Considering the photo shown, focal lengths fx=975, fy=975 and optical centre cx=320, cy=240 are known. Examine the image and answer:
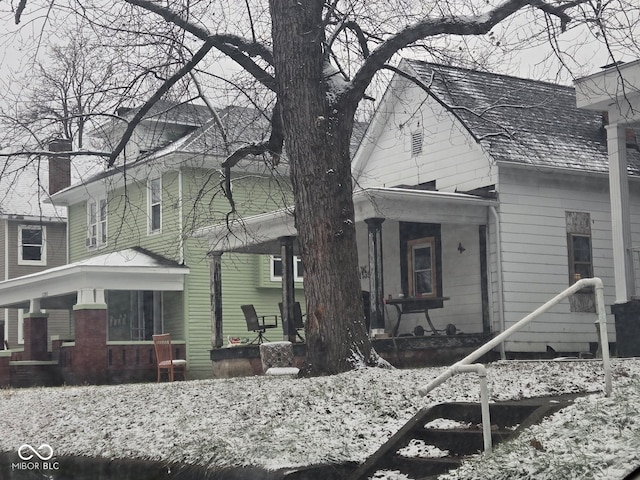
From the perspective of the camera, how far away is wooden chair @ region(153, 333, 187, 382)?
868 inches

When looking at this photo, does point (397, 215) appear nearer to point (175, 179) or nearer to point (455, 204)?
point (455, 204)

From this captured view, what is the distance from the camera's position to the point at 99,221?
30.3 m

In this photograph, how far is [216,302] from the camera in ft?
70.0

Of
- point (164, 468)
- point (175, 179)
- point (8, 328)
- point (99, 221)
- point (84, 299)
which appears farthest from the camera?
point (8, 328)

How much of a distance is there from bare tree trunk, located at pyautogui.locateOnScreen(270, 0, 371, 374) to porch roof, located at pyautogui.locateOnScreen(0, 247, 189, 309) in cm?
1322

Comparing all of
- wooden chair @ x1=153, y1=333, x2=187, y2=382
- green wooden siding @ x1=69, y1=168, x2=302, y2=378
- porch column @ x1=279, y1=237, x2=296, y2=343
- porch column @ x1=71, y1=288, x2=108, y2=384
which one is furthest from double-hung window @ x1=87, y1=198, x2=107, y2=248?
porch column @ x1=279, y1=237, x2=296, y2=343

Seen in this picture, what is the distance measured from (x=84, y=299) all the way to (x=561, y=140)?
40.6ft

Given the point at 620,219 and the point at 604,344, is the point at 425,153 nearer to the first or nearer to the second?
the point at 620,219

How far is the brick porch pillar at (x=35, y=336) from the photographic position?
27.2 m

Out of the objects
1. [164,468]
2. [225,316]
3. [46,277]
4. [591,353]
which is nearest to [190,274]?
[225,316]

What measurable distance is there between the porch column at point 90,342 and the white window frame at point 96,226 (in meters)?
5.64

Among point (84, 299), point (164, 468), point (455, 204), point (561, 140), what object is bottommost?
point (164, 468)

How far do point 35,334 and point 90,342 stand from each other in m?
3.87

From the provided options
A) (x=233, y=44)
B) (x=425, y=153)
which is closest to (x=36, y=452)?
(x=233, y=44)
